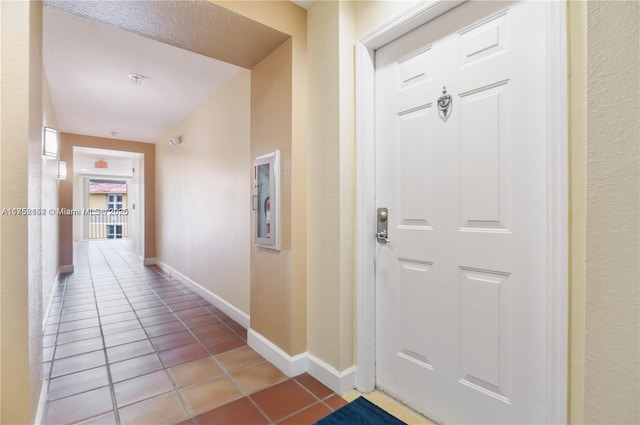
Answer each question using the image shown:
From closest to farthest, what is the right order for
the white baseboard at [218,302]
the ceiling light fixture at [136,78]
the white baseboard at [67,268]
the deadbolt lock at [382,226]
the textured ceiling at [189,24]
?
the textured ceiling at [189,24] → the deadbolt lock at [382,226] → the white baseboard at [218,302] → the ceiling light fixture at [136,78] → the white baseboard at [67,268]

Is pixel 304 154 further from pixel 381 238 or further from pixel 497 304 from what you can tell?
pixel 497 304

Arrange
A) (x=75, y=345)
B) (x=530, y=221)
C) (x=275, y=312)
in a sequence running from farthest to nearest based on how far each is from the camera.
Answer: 1. (x=75, y=345)
2. (x=275, y=312)
3. (x=530, y=221)

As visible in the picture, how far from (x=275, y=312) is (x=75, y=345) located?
1.81 metres

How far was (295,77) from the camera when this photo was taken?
6.64 ft

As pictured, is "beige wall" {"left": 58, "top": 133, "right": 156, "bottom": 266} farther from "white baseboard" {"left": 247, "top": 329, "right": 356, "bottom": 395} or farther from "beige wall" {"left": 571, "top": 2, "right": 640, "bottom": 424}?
"beige wall" {"left": 571, "top": 2, "right": 640, "bottom": 424}

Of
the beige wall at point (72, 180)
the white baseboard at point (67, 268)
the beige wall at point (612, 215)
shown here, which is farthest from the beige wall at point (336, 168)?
the white baseboard at point (67, 268)

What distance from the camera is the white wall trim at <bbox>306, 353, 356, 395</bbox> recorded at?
180 centimetres

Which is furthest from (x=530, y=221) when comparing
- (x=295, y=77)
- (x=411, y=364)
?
(x=295, y=77)

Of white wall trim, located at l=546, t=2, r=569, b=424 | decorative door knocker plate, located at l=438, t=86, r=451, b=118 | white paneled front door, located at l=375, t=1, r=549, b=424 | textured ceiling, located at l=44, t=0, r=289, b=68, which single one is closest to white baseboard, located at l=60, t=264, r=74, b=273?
textured ceiling, located at l=44, t=0, r=289, b=68

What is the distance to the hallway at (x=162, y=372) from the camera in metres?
1.65

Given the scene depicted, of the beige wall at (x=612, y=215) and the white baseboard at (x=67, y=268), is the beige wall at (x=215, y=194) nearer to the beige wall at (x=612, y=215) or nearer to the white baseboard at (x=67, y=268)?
the white baseboard at (x=67, y=268)

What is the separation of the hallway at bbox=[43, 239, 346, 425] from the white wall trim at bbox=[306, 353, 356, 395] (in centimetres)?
5

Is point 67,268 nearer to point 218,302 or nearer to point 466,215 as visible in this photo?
point 218,302

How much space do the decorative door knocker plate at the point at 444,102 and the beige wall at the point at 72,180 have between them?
613cm
